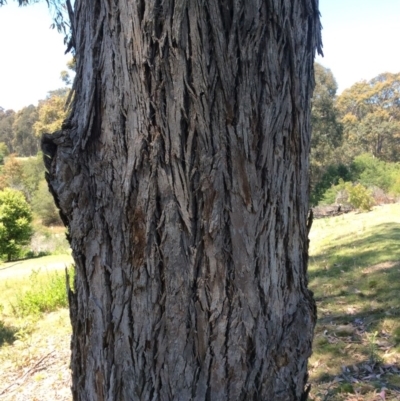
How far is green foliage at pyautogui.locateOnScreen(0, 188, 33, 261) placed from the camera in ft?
57.4

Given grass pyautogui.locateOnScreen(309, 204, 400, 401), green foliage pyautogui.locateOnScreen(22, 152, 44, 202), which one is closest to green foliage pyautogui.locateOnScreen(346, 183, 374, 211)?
grass pyautogui.locateOnScreen(309, 204, 400, 401)

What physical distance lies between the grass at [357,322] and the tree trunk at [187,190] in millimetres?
1638

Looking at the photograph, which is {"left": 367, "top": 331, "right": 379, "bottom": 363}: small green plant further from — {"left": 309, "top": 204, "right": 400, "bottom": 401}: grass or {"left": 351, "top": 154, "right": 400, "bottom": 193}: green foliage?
{"left": 351, "top": 154, "right": 400, "bottom": 193}: green foliage

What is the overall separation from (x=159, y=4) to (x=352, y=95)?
48765 mm

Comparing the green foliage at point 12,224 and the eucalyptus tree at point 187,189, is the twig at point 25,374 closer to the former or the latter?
the eucalyptus tree at point 187,189

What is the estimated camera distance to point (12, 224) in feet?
58.0

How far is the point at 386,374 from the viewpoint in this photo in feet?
9.50

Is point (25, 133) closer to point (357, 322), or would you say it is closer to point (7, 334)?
point (7, 334)

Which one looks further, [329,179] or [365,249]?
[329,179]

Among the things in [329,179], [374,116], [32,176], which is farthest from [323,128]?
[32,176]

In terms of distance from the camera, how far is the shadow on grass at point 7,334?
5525 mm

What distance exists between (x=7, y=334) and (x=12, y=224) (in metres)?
12.9

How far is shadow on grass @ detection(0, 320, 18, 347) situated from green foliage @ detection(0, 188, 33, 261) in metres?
12.3

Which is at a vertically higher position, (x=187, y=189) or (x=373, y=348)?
(x=187, y=189)
